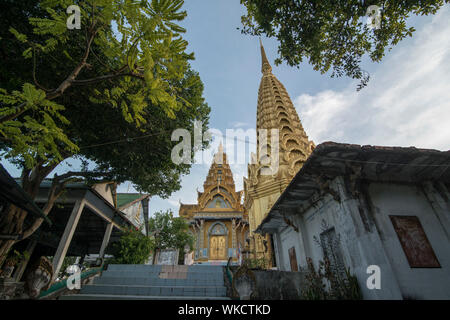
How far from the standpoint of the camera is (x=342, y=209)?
5727 millimetres

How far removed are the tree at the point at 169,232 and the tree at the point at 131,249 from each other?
485cm

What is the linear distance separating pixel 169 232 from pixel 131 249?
692cm

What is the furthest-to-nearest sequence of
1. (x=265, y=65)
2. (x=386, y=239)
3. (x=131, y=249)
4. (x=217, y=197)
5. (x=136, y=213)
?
1. (x=265, y=65)
2. (x=217, y=197)
3. (x=136, y=213)
4. (x=131, y=249)
5. (x=386, y=239)

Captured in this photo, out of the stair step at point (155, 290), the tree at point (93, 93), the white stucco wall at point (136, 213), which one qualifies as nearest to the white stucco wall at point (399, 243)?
the stair step at point (155, 290)

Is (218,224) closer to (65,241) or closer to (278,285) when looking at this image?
(65,241)

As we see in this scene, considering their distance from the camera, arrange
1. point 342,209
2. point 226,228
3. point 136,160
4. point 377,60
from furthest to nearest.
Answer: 1. point 226,228
2. point 136,160
3. point 377,60
4. point 342,209

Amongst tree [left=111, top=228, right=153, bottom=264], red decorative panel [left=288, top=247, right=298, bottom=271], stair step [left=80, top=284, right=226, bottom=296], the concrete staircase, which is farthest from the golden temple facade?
stair step [left=80, top=284, right=226, bottom=296]

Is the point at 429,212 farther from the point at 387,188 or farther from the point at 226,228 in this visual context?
the point at 226,228

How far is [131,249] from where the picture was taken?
11.1 metres

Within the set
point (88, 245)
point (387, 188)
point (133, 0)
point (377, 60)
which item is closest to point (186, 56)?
point (133, 0)

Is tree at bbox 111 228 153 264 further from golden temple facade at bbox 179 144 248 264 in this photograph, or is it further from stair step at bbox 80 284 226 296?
golden temple facade at bbox 179 144 248 264

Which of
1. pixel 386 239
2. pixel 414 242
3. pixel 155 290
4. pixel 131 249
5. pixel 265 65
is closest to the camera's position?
pixel 386 239

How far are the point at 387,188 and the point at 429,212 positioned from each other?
4.31 ft

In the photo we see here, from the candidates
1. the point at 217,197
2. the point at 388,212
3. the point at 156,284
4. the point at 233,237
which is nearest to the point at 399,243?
the point at 388,212
